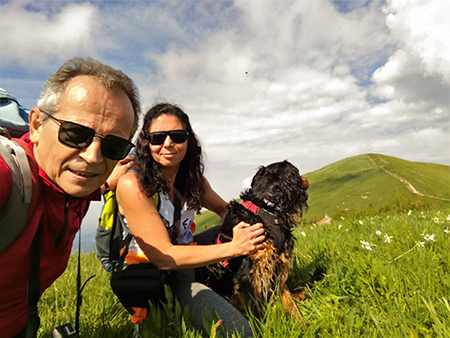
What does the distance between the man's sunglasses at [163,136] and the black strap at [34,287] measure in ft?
4.71

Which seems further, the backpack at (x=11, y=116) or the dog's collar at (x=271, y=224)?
the dog's collar at (x=271, y=224)

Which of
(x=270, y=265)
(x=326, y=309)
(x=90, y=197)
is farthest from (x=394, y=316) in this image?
(x=90, y=197)

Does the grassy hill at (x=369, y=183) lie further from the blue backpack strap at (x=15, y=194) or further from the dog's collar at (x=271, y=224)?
the blue backpack strap at (x=15, y=194)

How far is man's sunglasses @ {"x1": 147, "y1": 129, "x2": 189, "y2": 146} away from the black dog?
1149 mm

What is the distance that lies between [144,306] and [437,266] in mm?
2903

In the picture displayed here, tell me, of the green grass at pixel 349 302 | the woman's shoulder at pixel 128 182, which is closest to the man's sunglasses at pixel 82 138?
the woman's shoulder at pixel 128 182

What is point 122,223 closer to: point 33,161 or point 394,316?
point 33,161

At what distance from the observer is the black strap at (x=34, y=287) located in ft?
5.64

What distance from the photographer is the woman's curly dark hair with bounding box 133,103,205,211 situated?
2.88 metres

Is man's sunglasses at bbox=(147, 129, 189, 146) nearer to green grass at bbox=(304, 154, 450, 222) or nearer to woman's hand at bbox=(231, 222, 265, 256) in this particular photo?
woman's hand at bbox=(231, 222, 265, 256)

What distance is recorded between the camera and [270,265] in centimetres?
335

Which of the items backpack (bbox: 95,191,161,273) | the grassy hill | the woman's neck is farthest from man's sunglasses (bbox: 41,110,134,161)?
the grassy hill

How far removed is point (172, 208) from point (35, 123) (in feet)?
5.31

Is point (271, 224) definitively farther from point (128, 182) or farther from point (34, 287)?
point (34, 287)
